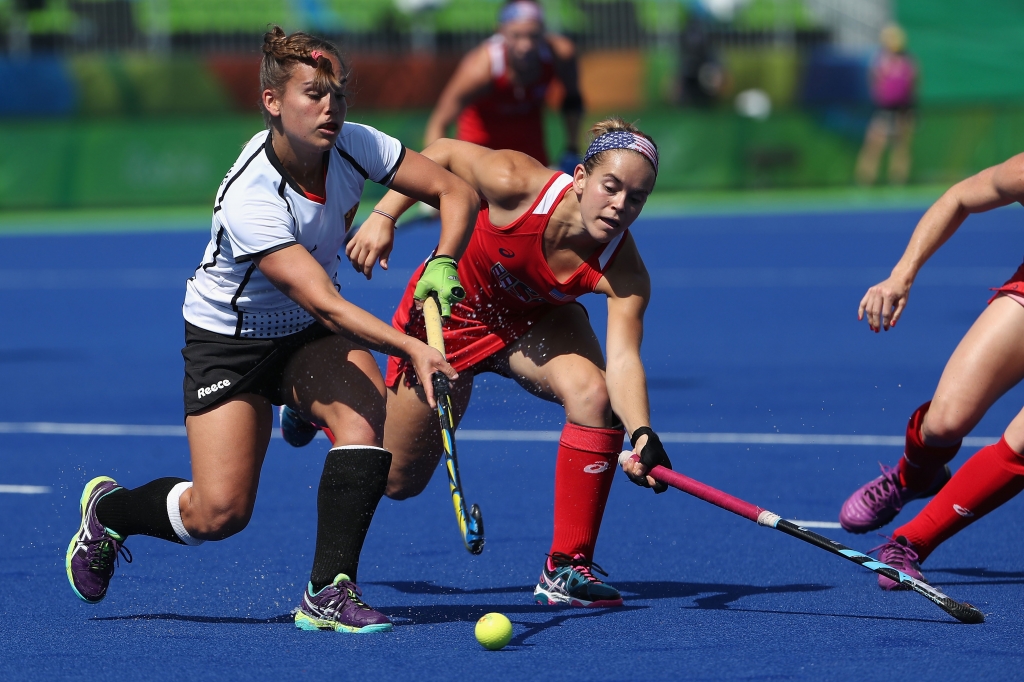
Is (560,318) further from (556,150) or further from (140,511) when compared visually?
(556,150)

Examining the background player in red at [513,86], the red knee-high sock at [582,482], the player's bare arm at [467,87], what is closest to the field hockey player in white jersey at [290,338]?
the red knee-high sock at [582,482]

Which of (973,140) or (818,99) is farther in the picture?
(818,99)

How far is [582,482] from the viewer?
4.55m

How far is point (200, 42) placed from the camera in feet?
80.9

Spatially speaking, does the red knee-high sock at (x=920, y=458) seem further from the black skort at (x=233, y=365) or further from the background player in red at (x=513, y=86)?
the background player in red at (x=513, y=86)

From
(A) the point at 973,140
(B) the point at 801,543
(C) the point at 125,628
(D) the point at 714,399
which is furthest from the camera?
(A) the point at 973,140

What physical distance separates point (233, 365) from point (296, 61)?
36.5 inches

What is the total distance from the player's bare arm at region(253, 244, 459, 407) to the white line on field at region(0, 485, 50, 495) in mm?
2800

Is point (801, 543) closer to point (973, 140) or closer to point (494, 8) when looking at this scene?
point (973, 140)

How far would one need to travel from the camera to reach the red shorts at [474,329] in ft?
16.0

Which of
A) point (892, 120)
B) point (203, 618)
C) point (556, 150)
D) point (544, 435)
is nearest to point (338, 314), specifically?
point (203, 618)

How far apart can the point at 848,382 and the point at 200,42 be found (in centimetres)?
1857

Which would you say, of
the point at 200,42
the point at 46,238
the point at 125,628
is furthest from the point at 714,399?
the point at 200,42

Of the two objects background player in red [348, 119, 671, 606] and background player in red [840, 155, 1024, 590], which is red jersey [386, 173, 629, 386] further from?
background player in red [840, 155, 1024, 590]
